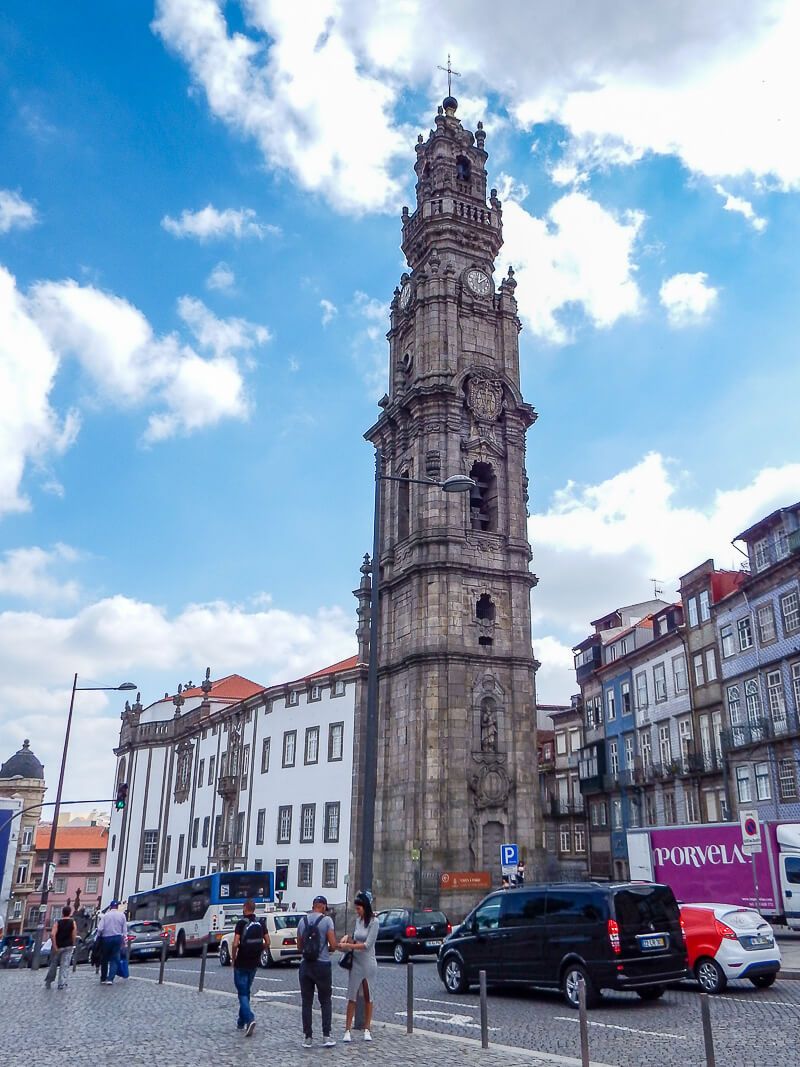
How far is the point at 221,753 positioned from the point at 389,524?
23.4m

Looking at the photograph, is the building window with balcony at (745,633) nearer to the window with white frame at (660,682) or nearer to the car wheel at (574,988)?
the window with white frame at (660,682)

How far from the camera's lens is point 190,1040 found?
11.8 metres

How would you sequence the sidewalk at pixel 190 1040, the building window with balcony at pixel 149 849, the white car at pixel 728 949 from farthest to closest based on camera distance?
the building window with balcony at pixel 149 849 < the white car at pixel 728 949 < the sidewalk at pixel 190 1040

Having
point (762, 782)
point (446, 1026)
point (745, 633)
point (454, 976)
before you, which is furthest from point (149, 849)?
point (446, 1026)

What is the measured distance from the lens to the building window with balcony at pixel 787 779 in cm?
3741

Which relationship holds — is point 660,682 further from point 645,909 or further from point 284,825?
point 645,909

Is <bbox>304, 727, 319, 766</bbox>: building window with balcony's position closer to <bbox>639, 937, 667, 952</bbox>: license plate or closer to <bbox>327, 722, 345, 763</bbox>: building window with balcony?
<bbox>327, 722, 345, 763</bbox>: building window with balcony

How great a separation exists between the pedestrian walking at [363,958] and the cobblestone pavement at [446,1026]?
0.48 metres


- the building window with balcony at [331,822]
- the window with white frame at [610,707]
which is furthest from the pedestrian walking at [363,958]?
the window with white frame at [610,707]

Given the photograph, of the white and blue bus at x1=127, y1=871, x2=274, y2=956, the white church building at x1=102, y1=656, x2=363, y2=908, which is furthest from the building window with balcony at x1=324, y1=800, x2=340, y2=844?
the white and blue bus at x1=127, y1=871, x2=274, y2=956

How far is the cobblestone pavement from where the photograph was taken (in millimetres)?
10555

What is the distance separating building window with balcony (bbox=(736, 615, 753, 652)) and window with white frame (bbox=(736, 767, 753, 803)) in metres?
5.38

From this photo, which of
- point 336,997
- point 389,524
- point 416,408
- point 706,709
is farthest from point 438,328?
point 336,997

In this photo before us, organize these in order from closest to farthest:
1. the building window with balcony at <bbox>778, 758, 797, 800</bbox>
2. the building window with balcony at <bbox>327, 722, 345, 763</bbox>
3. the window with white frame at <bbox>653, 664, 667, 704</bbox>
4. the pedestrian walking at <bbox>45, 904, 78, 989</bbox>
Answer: the pedestrian walking at <bbox>45, 904, 78, 989</bbox>
the building window with balcony at <bbox>778, 758, 797, 800</bbox>
the building window with balcony at <bbox>327, 722, 345, 763</bbox>
the window with white frame at <bbox>653, 664, 667, 704</bbox>
